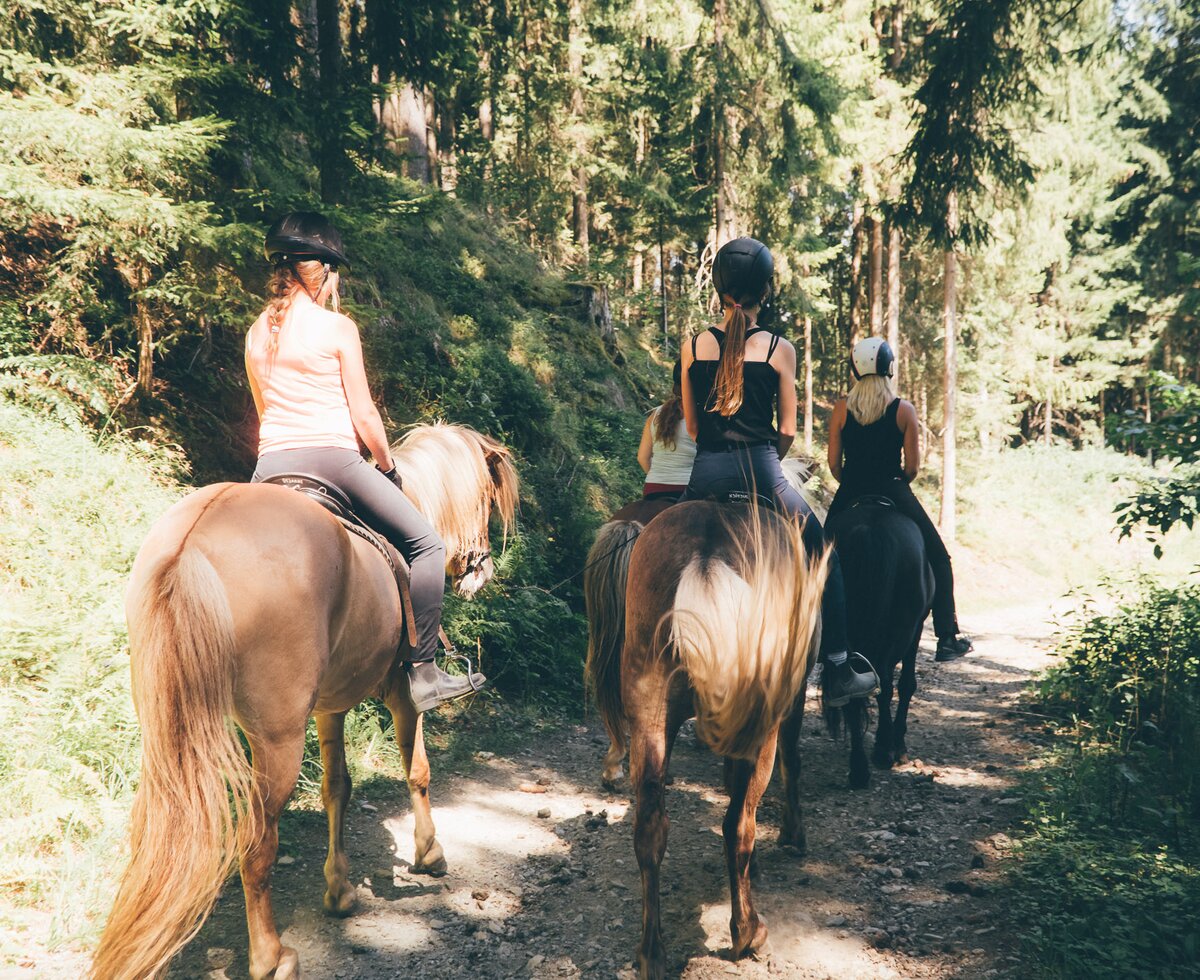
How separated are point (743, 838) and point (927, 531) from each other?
11.3 feet

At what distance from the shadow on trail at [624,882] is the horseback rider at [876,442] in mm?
1972

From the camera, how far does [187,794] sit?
2.90 metres

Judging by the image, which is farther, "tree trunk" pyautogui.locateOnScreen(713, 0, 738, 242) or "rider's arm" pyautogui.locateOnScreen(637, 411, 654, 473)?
"tree trunk" pyautogui.locateOnScreen(713, 0, 738, 242)

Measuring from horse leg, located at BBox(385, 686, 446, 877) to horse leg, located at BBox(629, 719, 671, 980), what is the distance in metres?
1.50

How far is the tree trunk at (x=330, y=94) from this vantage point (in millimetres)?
7105

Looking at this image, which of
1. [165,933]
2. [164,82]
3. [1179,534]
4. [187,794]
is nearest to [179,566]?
[187,794]

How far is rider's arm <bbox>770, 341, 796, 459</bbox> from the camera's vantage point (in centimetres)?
384

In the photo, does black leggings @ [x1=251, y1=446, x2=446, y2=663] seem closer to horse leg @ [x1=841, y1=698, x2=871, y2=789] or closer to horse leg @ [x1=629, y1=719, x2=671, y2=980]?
horse leg @ [x1=629, y1=719, x2=671, y2=980]

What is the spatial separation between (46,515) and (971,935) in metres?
6.08

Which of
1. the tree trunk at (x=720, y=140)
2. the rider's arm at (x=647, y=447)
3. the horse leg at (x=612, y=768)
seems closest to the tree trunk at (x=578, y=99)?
the tree trunk at (x=720, y=140)

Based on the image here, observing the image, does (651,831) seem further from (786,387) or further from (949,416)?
(949,416)

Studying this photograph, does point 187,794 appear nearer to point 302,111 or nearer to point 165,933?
point 165,933

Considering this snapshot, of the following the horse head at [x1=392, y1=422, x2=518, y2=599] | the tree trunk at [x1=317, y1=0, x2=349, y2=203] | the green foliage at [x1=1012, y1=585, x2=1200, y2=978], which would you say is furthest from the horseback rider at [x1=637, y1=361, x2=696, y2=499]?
the tree trunk at [x1=317, y1=0, x2=349, y2=203]

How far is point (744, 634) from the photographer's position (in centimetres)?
327
